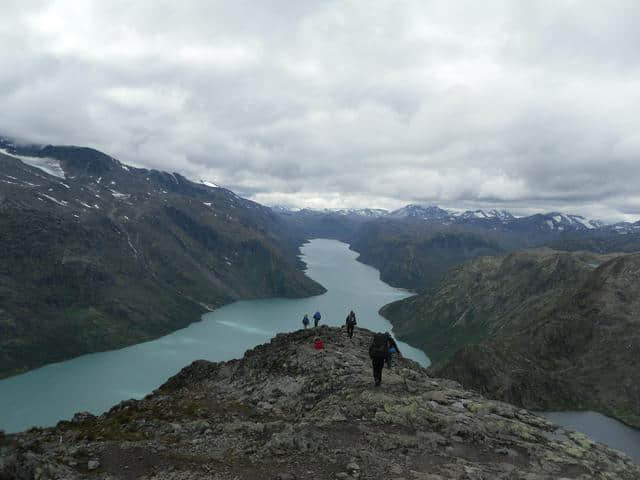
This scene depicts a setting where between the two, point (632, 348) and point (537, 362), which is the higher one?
point (632, 348)

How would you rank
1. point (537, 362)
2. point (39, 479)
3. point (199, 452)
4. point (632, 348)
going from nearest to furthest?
1. point (39, 479)
2. point (199, 452)
3. point (632, 348)
4. point (537, 362)

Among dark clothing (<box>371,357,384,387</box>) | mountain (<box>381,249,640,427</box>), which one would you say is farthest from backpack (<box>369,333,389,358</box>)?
mountain (<box>381,249,640,427</box>)

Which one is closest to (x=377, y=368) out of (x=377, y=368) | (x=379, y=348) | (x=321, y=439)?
(x=377, y=368)

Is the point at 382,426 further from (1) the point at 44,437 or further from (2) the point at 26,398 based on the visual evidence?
(2) the point at 26,398

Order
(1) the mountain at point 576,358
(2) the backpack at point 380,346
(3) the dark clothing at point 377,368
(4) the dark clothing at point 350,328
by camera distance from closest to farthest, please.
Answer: (2) the backpack at point 380,346 < (3) the dark clothing at point 377,368 < (4) the dark clothing at point 350,328 < (1) the mountain at point 576,358

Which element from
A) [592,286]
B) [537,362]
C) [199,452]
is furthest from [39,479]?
[592,286]

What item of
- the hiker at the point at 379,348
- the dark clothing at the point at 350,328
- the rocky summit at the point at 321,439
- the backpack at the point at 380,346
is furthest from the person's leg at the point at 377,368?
the dark clothing at the point at 350,328

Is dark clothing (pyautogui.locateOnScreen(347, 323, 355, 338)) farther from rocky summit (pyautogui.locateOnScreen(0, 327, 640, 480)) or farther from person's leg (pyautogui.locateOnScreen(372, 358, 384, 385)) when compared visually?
person's leg (pyautogui.locateOnScreen(372, 358, 384, 385))

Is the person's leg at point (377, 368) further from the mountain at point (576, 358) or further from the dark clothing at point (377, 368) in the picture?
the mountain at point (576, 358)
